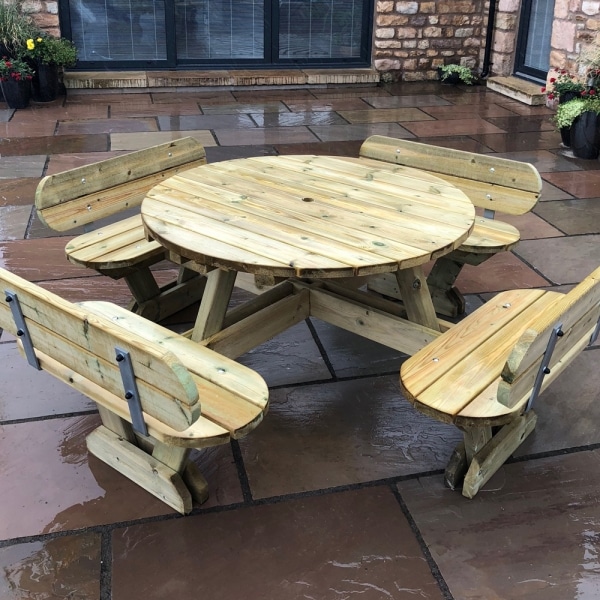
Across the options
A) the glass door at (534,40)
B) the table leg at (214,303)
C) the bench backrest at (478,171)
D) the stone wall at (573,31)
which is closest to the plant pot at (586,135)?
the stone wall at (573,31)

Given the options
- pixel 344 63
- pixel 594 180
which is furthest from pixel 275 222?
pixel 344 63

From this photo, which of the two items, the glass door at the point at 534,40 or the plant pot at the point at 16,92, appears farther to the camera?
the glass door at the point at 534,40

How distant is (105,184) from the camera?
10.0 feet

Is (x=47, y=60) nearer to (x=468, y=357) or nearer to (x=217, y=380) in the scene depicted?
(x=217, y=380)

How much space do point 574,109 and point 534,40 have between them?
2549mm

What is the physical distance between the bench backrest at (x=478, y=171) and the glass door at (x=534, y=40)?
4.93 m

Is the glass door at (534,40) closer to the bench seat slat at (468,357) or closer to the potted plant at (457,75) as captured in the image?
the potted plant at (457,75)

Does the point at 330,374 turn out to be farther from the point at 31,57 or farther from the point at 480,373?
the point at 31,57

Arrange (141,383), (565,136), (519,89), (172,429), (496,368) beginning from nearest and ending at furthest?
(141,383) < (172,429) < (496,368) < (565,136) < (519,89)

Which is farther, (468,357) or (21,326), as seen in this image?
(468,357)

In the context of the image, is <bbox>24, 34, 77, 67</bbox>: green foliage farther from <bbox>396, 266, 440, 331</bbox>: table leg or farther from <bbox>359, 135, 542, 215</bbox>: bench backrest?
<bbox>396, 266, 440, 331</bbox>: table leg

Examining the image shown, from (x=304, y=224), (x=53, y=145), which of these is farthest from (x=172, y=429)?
(x=53, y=145)

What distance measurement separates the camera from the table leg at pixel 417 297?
2.60m

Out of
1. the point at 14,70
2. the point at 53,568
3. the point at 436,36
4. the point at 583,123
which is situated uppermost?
the point at 436,36
